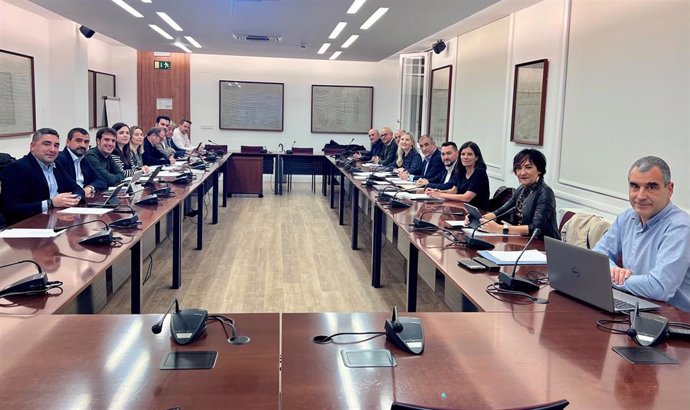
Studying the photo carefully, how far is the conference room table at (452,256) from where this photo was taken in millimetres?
2211

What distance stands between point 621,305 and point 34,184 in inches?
147

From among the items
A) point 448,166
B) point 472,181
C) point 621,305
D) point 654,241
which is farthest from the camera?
point 448,166

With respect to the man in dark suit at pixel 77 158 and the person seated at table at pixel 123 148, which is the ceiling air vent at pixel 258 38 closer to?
the person seated at table at pixel 123 148

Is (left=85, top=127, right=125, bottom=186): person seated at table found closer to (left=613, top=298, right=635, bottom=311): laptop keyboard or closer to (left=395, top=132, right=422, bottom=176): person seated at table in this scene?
(left=395, top=132, right=422, bottom=176): person seated at table

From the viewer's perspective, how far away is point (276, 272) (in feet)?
17.4

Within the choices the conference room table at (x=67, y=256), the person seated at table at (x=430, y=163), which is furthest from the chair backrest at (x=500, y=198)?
the conference room table at (x=67, y=256)

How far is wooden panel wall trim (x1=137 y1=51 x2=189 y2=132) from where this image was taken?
12.0 m

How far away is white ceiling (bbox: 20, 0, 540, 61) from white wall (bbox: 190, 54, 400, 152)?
2.68 m

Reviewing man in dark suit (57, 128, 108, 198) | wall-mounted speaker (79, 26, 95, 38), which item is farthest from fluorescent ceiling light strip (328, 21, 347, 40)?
wall-mounted speaker (79, 26, 95, 38)

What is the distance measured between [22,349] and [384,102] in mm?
11545

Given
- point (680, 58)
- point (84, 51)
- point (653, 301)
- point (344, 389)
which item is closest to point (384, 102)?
point (84, 51)

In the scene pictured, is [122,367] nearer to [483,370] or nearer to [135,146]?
[483,370]

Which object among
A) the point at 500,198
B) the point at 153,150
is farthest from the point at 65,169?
the point at 500,198

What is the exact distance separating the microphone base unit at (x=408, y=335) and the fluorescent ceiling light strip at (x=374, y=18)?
4.67 meters
